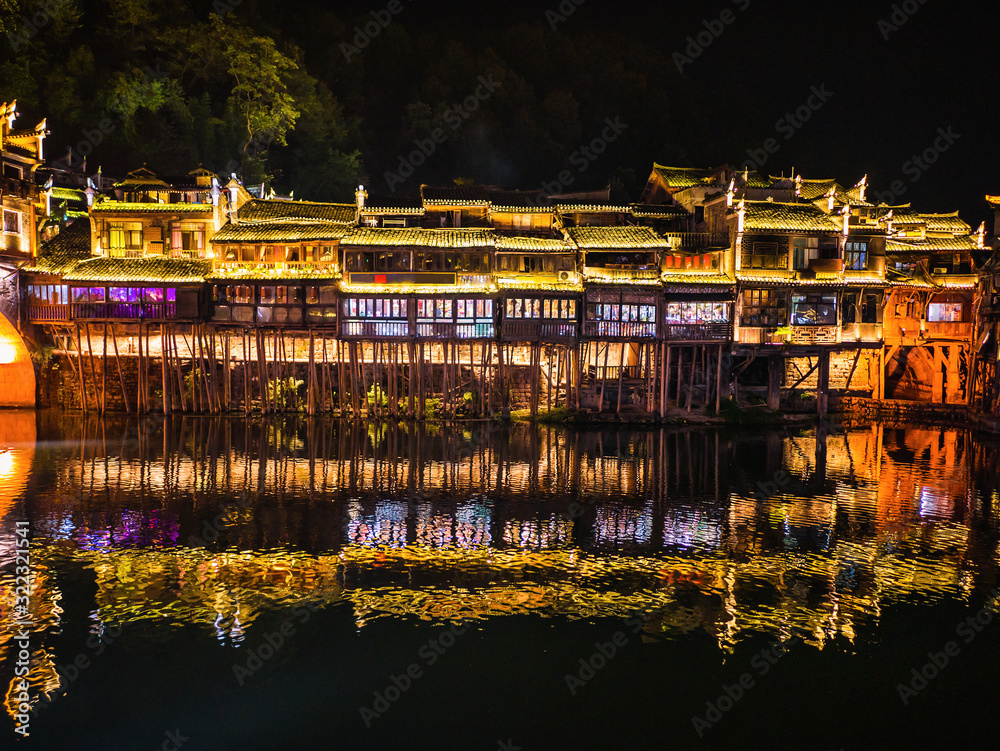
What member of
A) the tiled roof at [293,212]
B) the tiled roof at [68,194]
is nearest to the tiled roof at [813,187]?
the tiled roof at [293,212]

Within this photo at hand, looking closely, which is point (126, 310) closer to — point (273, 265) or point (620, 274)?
point (273, 265)

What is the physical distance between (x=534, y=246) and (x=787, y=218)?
46.2 ft

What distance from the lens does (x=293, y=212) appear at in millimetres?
41031

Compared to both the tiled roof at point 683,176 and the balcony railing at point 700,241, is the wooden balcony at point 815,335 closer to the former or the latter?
the balcony railing at point 700,241

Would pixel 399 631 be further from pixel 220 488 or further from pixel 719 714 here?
pixel 220 488

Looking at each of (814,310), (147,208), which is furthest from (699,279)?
(147,208)

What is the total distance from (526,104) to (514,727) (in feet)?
215

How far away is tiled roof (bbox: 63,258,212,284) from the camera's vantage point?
37.1 m

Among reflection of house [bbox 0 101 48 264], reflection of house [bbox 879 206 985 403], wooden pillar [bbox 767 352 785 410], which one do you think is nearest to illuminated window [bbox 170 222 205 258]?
reflection of house [bbox 0 101 48 264]

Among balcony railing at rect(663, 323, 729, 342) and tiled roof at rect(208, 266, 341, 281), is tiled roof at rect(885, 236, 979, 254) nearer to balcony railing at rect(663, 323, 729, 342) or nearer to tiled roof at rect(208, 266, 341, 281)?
balcony railing at rect(663, 323, 729, 342)

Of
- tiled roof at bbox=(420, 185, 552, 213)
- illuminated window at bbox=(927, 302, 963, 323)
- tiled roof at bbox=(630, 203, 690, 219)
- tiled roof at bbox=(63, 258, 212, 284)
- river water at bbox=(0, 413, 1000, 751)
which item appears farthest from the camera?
tiled roof at bbox=(630, 203, 690, 219)

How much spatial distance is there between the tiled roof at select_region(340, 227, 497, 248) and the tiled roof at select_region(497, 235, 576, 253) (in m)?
0.57

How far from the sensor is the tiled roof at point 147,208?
3919cm

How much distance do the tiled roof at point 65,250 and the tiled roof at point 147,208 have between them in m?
2.64
